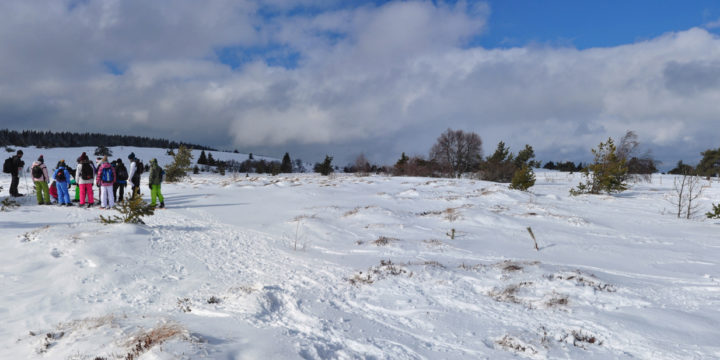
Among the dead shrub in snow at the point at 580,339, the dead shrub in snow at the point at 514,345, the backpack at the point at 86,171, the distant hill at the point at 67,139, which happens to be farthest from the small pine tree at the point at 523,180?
the distant hill at the point at 67,139

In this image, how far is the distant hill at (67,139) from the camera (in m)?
98.0

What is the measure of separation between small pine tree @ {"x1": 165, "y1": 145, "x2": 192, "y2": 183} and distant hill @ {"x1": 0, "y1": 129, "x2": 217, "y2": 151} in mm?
84917

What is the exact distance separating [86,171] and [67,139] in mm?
140181

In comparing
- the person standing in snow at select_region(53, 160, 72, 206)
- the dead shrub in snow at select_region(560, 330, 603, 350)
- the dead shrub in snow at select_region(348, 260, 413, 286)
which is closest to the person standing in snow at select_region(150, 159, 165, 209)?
the person standing in snow at select_region(53, 160, 72, 206)

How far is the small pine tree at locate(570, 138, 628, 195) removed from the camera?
746 inches

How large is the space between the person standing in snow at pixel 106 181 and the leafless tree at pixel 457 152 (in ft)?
136

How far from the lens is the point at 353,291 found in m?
5.22

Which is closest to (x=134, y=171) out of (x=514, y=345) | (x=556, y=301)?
(x=514, y=345)

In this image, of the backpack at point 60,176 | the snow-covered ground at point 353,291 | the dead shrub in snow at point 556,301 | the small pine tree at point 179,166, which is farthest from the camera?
the small pine tree at point 179,166

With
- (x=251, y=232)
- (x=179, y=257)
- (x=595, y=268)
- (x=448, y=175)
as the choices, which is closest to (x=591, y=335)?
(x=595, y=268)

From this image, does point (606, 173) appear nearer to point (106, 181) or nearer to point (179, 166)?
point (106, 181)

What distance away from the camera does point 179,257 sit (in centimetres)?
670

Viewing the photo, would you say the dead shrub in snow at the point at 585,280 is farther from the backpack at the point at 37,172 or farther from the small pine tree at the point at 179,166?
the small pine tree at the point at 179,166

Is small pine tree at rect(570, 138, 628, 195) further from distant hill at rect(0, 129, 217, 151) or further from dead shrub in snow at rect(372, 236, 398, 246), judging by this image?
distant hill at rect(0, 129, 217, 151)
